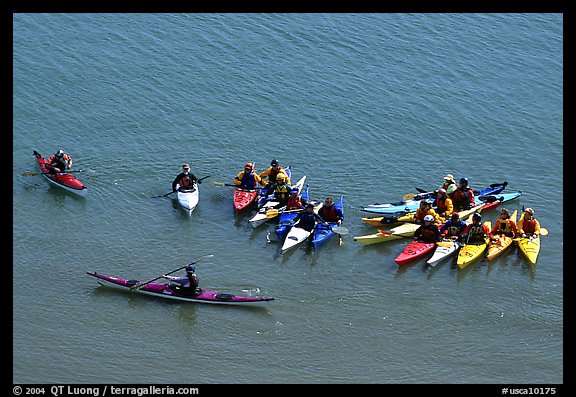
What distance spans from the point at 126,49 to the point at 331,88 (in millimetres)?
9597

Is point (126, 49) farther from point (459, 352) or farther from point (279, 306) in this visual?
point (459, 352)

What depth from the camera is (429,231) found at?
1448 inches

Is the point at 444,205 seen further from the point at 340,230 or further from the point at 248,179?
the point at 248,179

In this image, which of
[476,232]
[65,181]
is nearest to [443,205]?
[476,232]

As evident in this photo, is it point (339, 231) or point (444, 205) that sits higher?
point (444, 205)

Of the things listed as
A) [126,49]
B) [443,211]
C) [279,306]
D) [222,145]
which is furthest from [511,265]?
[126,49]

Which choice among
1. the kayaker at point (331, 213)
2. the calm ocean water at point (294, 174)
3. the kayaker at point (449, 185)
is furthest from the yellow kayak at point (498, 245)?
the kayaker at point (331, 213)

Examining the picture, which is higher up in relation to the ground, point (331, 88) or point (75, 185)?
point (331, 88)

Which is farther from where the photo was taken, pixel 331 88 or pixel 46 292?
pixel 331 88

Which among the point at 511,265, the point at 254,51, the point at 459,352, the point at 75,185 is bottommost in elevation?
the point at 459,352

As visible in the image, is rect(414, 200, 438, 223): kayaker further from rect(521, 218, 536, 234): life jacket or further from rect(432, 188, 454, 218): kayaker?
rect(521, 218, 536, 234): life jacket

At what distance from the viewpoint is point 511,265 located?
36500mm

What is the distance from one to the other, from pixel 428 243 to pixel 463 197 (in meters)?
3.02

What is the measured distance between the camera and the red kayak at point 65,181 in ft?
131
